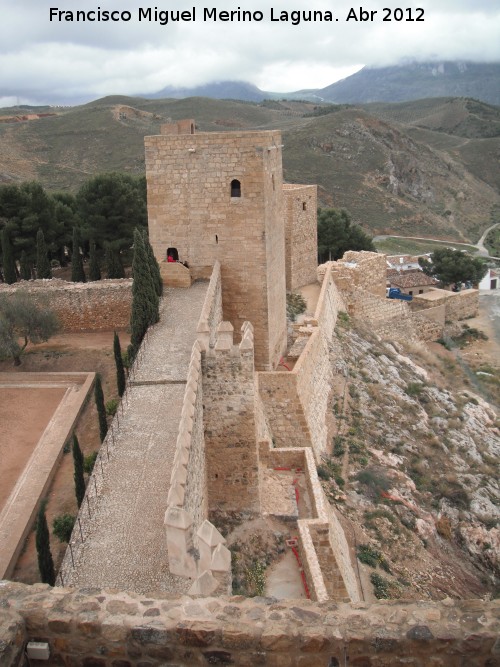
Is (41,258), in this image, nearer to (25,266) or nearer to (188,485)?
(25,266)

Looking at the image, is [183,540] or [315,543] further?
[315,543]

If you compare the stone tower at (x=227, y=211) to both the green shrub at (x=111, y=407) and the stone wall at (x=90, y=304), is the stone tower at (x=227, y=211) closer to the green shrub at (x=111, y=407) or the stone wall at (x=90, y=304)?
the green shrub at (x=111, y=407)

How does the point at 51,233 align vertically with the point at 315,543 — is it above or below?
above

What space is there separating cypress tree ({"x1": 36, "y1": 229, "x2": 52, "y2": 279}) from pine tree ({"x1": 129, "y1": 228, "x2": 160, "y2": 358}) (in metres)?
11.5

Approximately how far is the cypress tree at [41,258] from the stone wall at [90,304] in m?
3.72

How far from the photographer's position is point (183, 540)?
6.20 metres

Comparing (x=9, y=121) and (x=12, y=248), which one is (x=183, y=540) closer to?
(x=12, y=248)

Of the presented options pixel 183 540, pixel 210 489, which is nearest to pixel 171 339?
pixel 210 489

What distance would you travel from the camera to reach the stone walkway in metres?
6.88

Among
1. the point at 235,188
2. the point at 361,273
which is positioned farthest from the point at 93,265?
the point at 235,188

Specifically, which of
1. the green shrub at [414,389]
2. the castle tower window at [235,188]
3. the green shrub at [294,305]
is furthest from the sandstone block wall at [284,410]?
the green shrub at [414,389]

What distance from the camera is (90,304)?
21000mm

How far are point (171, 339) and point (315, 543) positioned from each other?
16.9ft

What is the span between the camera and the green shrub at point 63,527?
10875mm
